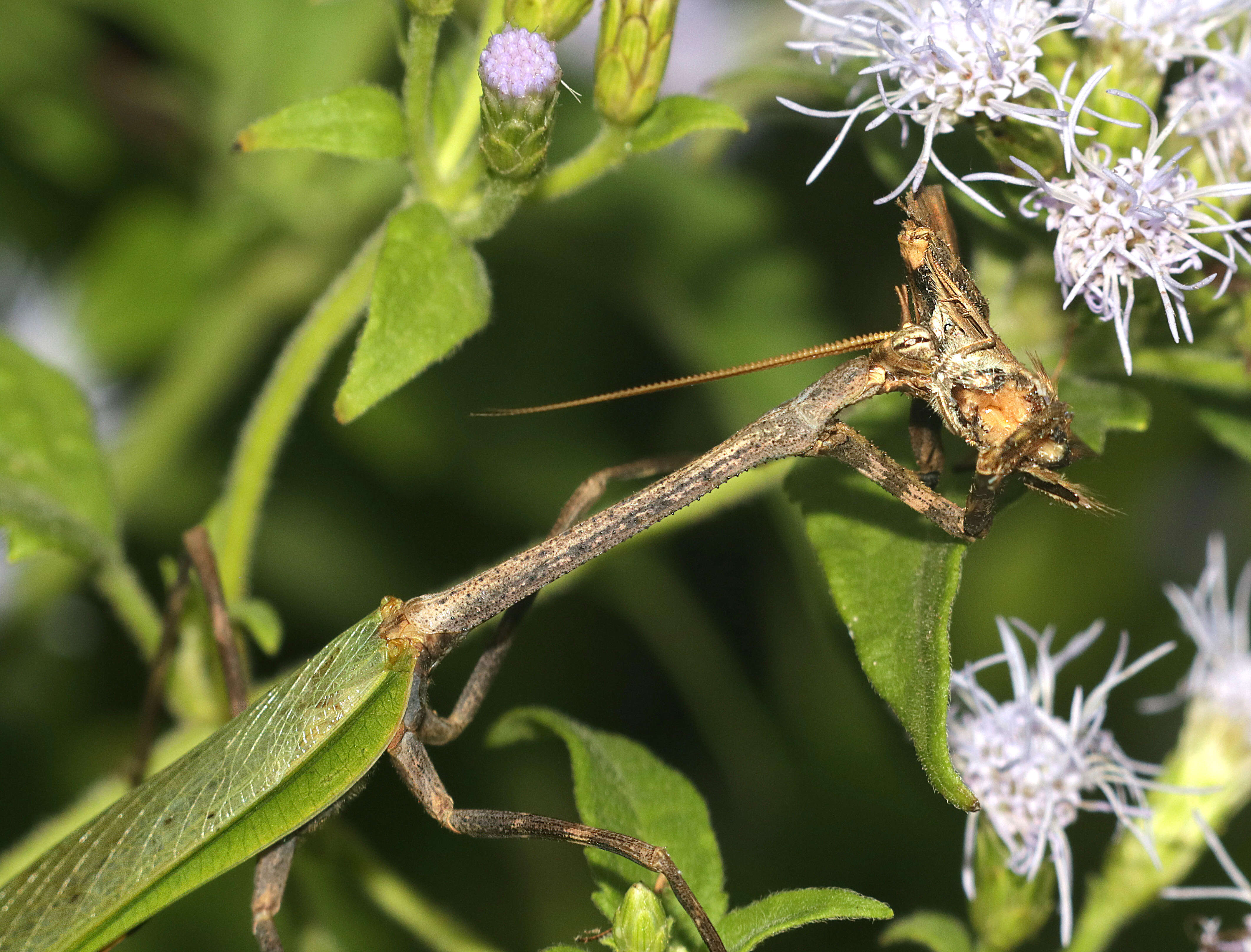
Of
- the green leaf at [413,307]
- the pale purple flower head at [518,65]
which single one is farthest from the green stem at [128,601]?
the pale purple flower head at [518,65]

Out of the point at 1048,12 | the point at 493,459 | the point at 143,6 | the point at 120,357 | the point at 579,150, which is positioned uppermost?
the point at 143,6

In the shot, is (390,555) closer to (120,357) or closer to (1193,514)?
(120,357)

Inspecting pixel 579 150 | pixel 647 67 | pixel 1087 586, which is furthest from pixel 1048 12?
pixel 1087 586

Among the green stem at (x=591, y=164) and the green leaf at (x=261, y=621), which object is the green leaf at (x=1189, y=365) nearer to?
the green stem at (x=591, y=164)

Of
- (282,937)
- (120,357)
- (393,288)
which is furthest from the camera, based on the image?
(120,357)

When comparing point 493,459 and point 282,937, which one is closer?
point 282,937

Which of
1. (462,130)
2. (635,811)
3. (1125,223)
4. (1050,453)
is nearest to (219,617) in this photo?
(635,811)
